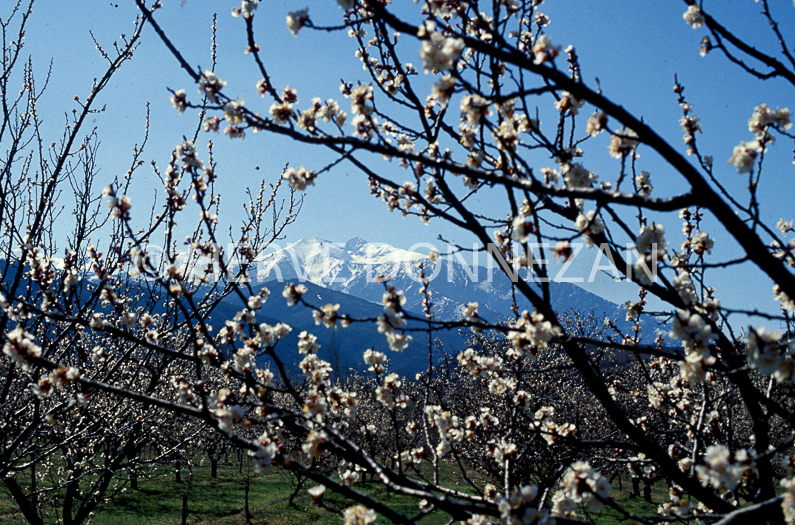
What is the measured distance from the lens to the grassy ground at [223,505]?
18.0 meters

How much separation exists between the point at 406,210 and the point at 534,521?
2.31 meters

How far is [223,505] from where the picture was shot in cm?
2091

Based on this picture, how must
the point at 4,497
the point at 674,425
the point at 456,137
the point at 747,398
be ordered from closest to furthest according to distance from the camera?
the point at 747,398 < the point at 456,137 < the point at 674,425 < the point at 4,497

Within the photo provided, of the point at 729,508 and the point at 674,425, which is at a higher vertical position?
the point at 674,425

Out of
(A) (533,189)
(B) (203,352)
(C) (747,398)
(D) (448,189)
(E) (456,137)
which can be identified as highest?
(E) (456,137)

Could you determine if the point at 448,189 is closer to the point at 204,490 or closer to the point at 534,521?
the point at 534,521

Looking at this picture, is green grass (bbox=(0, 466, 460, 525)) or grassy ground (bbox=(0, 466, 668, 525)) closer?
green grass (bbox=(0, 466, 460, 525))

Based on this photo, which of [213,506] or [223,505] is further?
[223,505]

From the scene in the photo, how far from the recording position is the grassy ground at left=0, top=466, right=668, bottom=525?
18016 millimetres

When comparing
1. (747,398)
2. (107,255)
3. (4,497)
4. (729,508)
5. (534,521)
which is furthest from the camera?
(4,497)

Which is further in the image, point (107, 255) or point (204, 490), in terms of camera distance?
point (204, 490)

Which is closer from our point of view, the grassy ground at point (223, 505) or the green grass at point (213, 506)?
the green grass at point (213, 506)

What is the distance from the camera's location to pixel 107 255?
427cm

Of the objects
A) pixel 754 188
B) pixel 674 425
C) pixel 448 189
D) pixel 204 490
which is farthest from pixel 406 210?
pixel 204 490
